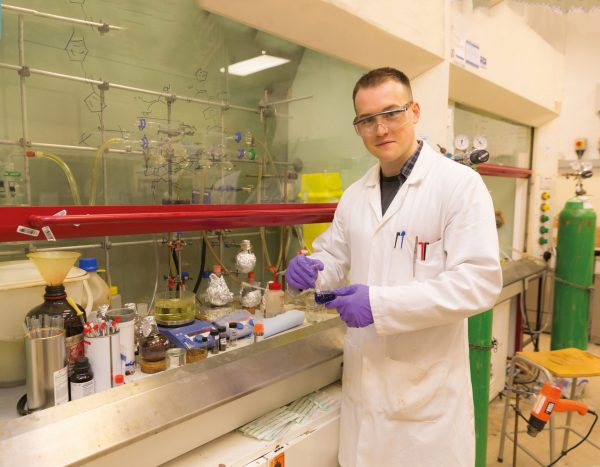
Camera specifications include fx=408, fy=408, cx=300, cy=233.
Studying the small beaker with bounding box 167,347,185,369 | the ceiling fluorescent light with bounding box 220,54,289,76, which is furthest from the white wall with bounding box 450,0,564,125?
the small beaker with bounding box 167,347,185,369

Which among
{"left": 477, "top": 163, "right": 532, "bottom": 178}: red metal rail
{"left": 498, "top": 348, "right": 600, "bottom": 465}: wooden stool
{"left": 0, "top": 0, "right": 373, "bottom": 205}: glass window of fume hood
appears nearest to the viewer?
{"left": 0, "top": 0, "right": 373, "bottom": 205}: glass window of fume hood

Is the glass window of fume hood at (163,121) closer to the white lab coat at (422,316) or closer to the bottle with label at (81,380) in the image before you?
the bottle with label at (81,380)

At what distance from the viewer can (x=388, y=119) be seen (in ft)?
4.07

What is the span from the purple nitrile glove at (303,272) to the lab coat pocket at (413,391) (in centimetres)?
36

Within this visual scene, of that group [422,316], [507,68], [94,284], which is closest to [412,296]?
[422,316]

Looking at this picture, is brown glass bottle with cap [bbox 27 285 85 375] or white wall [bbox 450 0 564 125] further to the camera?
white wall [bbox 450 0 564 125]

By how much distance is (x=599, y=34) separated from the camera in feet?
14.1

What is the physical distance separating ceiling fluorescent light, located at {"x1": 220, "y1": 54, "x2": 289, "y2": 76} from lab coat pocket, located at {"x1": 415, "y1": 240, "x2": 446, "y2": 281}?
1620 mm

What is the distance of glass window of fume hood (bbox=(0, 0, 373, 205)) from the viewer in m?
1.63

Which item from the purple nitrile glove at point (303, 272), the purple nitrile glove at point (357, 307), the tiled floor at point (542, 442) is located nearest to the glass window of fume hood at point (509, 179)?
the tiled floor at point (542, 442)

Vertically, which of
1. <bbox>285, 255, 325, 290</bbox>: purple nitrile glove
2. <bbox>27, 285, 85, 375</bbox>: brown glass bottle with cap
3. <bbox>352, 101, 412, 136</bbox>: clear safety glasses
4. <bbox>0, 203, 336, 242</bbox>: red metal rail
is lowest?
<bbox>27, 285, 85, 375</bbox>: brown glass bottle with cap

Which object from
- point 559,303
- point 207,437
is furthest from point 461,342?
point 559,303

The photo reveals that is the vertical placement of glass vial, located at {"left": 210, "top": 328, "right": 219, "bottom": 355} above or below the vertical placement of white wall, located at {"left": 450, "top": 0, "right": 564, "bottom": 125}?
below

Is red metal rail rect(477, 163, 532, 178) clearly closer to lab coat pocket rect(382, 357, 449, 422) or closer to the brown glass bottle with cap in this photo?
lab coat pocket rect(382, 357, 449, 422)
